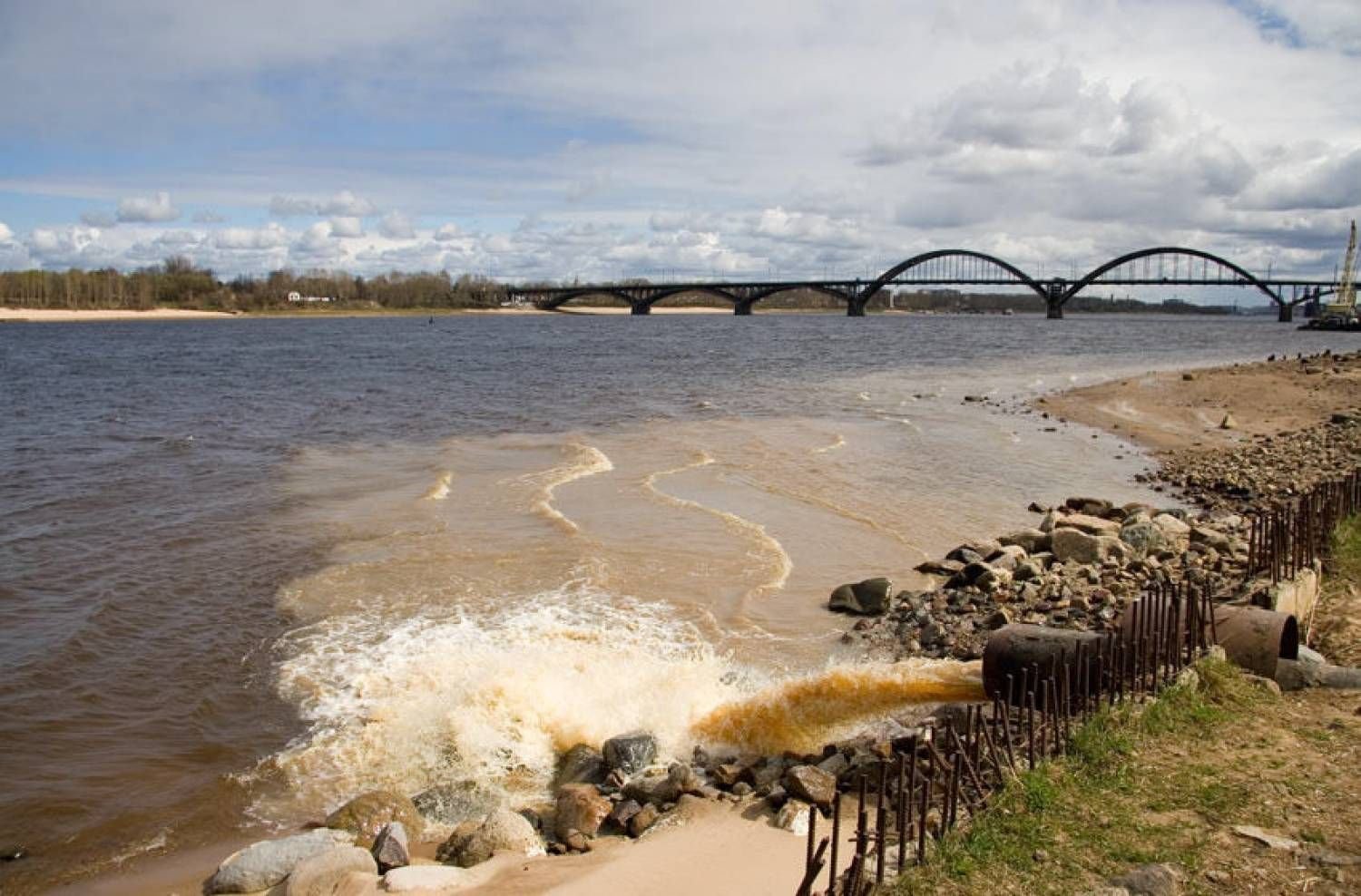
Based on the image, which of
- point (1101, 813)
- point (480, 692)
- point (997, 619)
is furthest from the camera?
point (997, 619)

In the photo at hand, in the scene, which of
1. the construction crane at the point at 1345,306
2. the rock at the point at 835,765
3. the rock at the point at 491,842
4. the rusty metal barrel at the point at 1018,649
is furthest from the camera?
the construction crane at the point at 1345,306

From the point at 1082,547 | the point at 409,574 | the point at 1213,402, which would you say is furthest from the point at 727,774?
the point at 1213,402

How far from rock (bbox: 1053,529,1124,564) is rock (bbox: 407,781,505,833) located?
11929 mm

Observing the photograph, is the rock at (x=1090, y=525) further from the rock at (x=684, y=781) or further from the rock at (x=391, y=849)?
the rock at (x=391, y=849)

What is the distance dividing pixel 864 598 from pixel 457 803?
27.6ft

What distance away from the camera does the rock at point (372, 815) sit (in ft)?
30.9

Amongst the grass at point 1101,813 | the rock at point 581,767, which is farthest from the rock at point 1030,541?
the rock at point 581,767

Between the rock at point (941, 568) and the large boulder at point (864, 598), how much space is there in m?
1.95

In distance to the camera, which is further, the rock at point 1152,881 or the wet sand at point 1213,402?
the wet sand at point 1213,402

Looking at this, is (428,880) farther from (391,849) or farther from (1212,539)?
(1212,539)

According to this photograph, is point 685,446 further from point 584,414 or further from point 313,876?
point 313,876

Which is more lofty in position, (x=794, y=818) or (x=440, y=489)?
(x=440, y=489)

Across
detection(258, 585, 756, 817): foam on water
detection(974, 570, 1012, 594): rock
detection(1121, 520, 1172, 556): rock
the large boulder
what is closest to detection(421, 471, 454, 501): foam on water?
detection(258, 585, 756, 817): foam on water

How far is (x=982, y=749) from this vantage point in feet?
27.4
